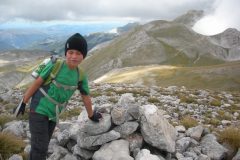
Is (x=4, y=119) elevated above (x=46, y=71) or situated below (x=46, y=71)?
below

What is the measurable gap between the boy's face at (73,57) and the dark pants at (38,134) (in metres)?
1.54

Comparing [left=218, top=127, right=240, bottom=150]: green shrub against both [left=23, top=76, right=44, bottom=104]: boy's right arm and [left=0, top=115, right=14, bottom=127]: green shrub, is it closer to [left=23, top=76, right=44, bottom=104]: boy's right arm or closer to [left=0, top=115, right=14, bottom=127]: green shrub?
[left=23, top=76, right=44, bottom=104]: boy's right arm

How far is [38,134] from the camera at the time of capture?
32.4ft

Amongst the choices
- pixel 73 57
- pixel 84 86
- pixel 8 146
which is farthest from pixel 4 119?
pixel 73 57

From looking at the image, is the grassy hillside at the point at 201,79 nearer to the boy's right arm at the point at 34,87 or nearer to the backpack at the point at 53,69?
the backpack at the point at 53,69

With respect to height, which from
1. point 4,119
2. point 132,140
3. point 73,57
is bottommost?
point 4,119

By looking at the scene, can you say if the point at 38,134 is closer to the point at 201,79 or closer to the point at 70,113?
the point at 70,113

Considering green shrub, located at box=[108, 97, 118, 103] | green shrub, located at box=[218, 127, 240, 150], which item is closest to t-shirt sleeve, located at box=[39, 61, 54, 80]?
green shrub, located at box=[218, 127, 240, 150]

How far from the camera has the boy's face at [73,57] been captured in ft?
32.1

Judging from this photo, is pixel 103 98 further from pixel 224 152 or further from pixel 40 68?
pixel 40 68

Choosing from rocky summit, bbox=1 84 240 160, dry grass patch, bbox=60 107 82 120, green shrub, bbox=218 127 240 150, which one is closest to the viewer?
rocky summit, bbox=1 84 240 160

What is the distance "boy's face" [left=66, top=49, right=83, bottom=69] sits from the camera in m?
9.79

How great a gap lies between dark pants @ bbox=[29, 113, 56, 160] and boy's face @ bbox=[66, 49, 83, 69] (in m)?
1.54

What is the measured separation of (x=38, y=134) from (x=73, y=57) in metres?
2.17
